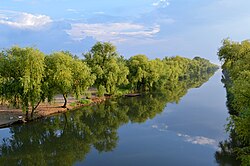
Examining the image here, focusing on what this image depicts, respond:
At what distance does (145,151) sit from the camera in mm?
26609

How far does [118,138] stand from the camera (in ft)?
102

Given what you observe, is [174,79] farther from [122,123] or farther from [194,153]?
[194,153]

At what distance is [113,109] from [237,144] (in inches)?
953

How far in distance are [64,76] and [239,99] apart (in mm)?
28829

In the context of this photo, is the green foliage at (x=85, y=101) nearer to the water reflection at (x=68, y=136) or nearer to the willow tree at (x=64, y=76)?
the water reflection at (x=68, y=136)

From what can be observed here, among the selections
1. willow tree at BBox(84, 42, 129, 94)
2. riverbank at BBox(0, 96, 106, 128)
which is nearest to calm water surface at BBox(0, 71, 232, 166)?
riverbank at BBox(0, 96, 106, 128)

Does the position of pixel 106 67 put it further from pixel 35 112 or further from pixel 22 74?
pixel 22 74

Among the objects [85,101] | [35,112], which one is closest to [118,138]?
[35,112]

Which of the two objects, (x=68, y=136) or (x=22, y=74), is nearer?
(x=68, y=136)

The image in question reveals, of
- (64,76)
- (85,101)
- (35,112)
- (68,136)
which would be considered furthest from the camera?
(85,101)

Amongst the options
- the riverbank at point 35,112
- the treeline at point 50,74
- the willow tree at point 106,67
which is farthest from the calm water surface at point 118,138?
the willow tree at point 106,67

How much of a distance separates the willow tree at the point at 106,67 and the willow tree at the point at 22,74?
71.7 ft

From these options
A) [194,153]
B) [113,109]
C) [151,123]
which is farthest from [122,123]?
[194,153]

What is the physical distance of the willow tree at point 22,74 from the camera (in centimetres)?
3384
